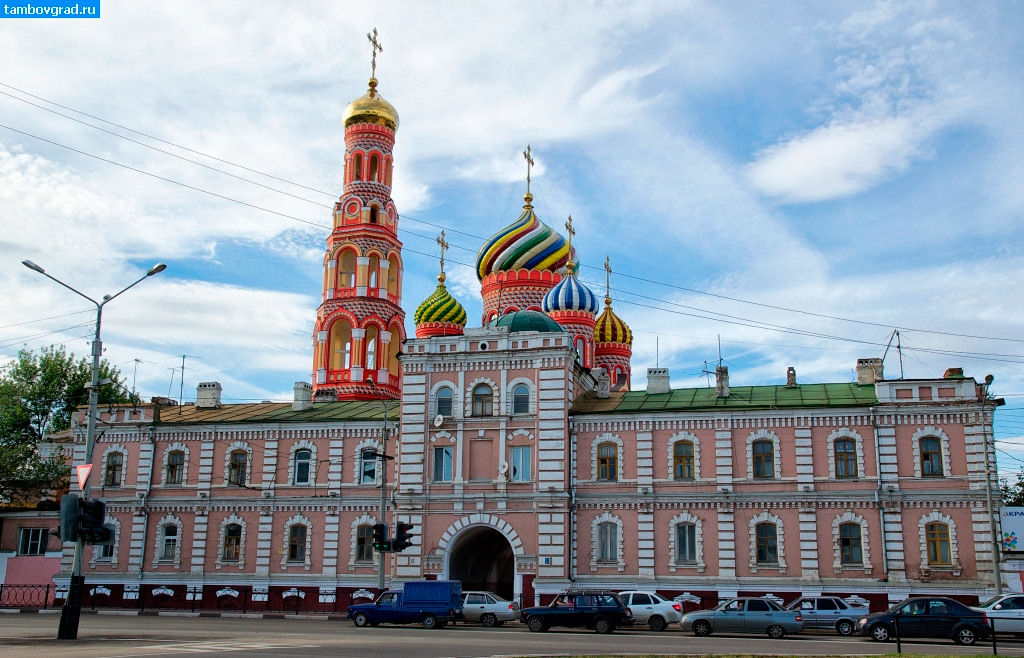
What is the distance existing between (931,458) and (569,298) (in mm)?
25881

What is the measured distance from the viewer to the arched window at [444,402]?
45.5m

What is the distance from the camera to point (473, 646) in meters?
25.5

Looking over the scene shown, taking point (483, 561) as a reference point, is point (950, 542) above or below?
above

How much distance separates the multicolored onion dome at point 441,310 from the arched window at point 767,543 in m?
28.2

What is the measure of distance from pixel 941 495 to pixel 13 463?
4913cm

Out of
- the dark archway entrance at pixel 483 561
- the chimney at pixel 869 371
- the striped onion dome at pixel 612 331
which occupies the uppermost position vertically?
the striped onion dome at pixel 612 331

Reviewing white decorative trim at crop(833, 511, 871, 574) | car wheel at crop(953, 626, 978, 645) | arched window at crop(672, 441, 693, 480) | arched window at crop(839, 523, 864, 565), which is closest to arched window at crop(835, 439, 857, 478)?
white decorative trim at crop(833, 511, 871, 574)

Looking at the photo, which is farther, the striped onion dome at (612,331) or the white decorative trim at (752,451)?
the striped onion dome at (612,331)

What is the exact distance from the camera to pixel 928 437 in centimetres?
4031

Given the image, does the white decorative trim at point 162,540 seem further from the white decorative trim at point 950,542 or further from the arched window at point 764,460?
the white decorative trim at point 950,542

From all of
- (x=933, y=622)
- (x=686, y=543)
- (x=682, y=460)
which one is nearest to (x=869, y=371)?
(x=682, y=460)

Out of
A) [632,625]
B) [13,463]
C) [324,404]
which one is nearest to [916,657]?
→ [632,625]

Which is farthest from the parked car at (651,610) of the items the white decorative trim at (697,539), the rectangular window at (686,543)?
the rectangular window at (686,543)

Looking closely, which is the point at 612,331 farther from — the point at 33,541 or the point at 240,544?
the point at 33,541
